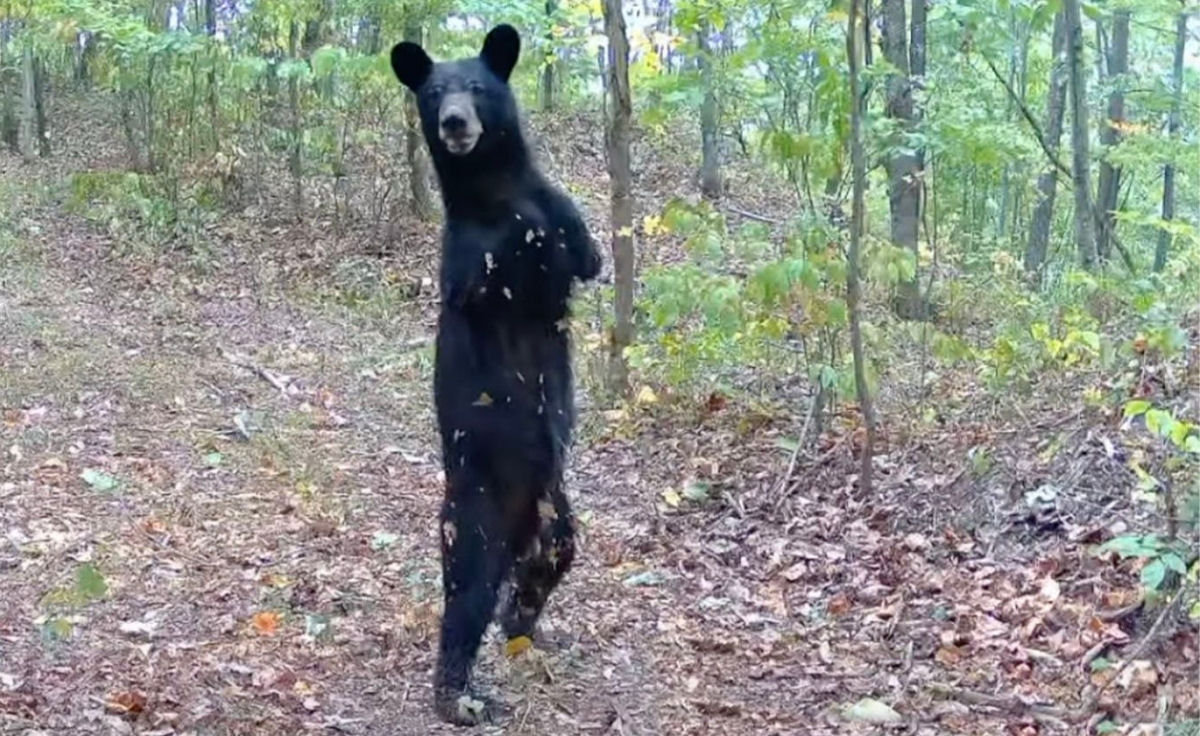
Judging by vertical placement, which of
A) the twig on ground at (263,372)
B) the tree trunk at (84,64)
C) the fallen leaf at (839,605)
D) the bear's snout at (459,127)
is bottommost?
the fallen leaf at (839,605)

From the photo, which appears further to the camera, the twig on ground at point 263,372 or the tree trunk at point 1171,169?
the tree trunk at point 1171,169

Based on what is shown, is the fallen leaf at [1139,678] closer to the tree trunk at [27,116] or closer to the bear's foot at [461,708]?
the bear's foot at [461,708]

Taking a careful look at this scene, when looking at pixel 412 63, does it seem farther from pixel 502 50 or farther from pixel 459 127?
pixel 459 127

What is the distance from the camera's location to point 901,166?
442 inches

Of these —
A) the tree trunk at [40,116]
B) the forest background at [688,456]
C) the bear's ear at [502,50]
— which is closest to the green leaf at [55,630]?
the forest background at [688,456]

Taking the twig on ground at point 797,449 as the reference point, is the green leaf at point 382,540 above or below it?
below

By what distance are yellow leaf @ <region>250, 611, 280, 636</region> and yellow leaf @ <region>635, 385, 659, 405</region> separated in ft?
11.0

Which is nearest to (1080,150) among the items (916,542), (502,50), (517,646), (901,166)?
(901,166)

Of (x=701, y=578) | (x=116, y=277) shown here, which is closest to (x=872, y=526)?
(x=701, y=578)

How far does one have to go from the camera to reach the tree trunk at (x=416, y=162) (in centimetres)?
1355

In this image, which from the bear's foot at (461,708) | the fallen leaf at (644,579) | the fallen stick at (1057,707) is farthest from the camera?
the fallen leaf at (644,579)

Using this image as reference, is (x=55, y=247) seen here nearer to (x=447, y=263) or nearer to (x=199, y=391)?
(x=199, y=391)

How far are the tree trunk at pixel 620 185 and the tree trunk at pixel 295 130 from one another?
22.5 ft

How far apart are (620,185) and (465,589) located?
4.24 m
